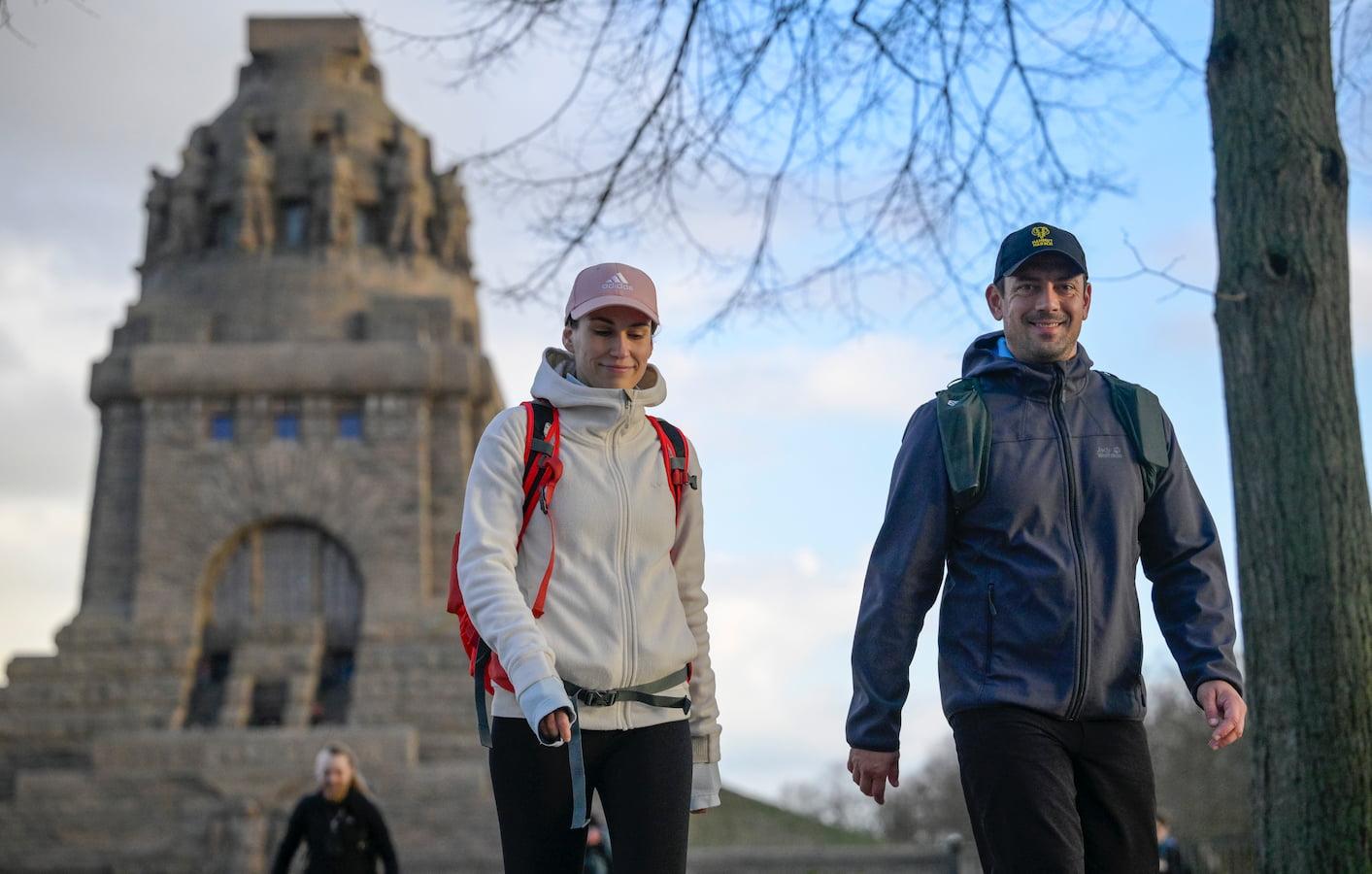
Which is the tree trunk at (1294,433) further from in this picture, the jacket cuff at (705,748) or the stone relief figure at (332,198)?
the stone relief figure at (332,198)

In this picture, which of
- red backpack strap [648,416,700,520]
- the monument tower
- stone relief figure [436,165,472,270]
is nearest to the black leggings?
red backpack strap [648,416,700,520]

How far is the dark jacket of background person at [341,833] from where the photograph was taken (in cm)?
828

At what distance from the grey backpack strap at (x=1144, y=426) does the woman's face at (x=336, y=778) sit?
539 cm

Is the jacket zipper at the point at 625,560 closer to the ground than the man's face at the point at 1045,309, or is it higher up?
closer to the ground

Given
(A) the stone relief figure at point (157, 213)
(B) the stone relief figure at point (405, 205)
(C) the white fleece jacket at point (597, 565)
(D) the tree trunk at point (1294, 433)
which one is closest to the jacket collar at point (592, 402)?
(C) the white fleece jacket at point (597, 565)

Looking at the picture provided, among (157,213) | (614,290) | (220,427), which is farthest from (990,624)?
(157,213)

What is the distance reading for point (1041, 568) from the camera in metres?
3.86

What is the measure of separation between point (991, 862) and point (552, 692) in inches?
43.0

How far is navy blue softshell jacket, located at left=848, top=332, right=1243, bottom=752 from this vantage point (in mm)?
3822

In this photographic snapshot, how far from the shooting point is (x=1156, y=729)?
4431 centimetres

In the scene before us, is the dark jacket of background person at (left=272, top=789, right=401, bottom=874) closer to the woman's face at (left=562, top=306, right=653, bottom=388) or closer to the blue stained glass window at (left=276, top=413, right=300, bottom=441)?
the woman's face at (left=562, top=306, right=653, bottom=388)

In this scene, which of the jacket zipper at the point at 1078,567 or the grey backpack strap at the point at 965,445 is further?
the grey backpack strap at the point at 965,445

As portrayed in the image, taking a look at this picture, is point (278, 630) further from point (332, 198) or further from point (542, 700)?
point (542, 700)

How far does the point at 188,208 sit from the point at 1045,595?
111ft
